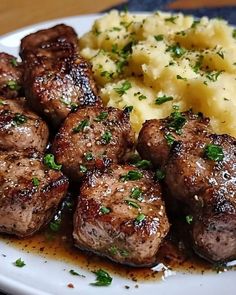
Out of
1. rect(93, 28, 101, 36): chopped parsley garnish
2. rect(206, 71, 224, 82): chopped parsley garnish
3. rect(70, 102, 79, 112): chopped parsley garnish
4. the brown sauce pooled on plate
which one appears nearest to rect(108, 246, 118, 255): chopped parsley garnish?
the brown sauce pooled on plate

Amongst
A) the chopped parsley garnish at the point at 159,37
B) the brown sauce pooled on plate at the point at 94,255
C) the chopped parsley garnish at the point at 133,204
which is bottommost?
the brown sauce pooled on plate at the point at 94,255

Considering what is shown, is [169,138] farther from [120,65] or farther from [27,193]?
[120,65]

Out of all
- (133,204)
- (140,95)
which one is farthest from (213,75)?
(133,204)

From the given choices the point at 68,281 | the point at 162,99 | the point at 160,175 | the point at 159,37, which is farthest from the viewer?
the point at 159,37

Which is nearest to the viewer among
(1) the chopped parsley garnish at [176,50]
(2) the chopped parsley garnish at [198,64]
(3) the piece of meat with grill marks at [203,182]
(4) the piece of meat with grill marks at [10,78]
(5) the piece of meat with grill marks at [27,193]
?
(3) the piece of meat with grill marks at [203,182]

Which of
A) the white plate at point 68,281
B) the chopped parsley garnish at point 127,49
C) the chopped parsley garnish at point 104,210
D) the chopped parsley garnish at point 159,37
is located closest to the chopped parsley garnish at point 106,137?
the chopped parsley garnish at point 104,210

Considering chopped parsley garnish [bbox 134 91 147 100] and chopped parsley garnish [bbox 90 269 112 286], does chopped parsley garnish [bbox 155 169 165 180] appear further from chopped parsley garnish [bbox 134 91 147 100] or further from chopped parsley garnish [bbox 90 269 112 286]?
chopped parsley garnish [bbox 134 91 147 100]

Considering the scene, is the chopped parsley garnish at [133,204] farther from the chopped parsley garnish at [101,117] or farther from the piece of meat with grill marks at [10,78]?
the piece of meat with grill marks at [10,78]

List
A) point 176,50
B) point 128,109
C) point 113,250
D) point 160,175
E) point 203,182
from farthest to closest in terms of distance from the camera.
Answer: point 176,50, point 128,109, point 160,175, point 203,182, point 113,250
